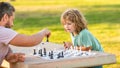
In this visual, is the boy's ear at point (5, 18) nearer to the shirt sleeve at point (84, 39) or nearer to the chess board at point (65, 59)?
the chess board at point (65, 59)

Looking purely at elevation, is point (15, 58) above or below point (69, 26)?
below

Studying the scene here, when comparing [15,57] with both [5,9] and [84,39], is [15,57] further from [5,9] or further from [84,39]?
[84,39]

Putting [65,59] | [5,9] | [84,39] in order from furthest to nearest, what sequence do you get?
[84,39]
[5,9]
[65,59]

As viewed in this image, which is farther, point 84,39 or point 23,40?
point 84,39

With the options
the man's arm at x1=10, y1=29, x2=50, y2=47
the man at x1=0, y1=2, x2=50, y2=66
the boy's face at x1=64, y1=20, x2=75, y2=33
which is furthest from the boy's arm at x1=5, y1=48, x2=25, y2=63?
the boy's face at x1=64, y1=20, x2=75, y2=33

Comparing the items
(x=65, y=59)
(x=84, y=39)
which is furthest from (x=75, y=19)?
(x=65, y=59)

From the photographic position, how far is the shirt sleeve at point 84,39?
6425 mm

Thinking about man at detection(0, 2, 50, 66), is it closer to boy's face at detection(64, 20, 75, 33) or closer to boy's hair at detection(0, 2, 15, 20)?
boy's hair at detection(0, 2, 15, 20)

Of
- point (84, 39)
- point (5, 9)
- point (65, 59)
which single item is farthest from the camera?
point (84, 39)

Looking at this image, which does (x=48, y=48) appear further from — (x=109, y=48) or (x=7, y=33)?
(x=109, y=48)

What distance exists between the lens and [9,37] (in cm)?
547

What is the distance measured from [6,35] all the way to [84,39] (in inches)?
52.1

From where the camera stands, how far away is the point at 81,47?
20.2ft

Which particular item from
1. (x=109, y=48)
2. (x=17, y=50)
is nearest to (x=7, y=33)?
(x=17, y=50)
